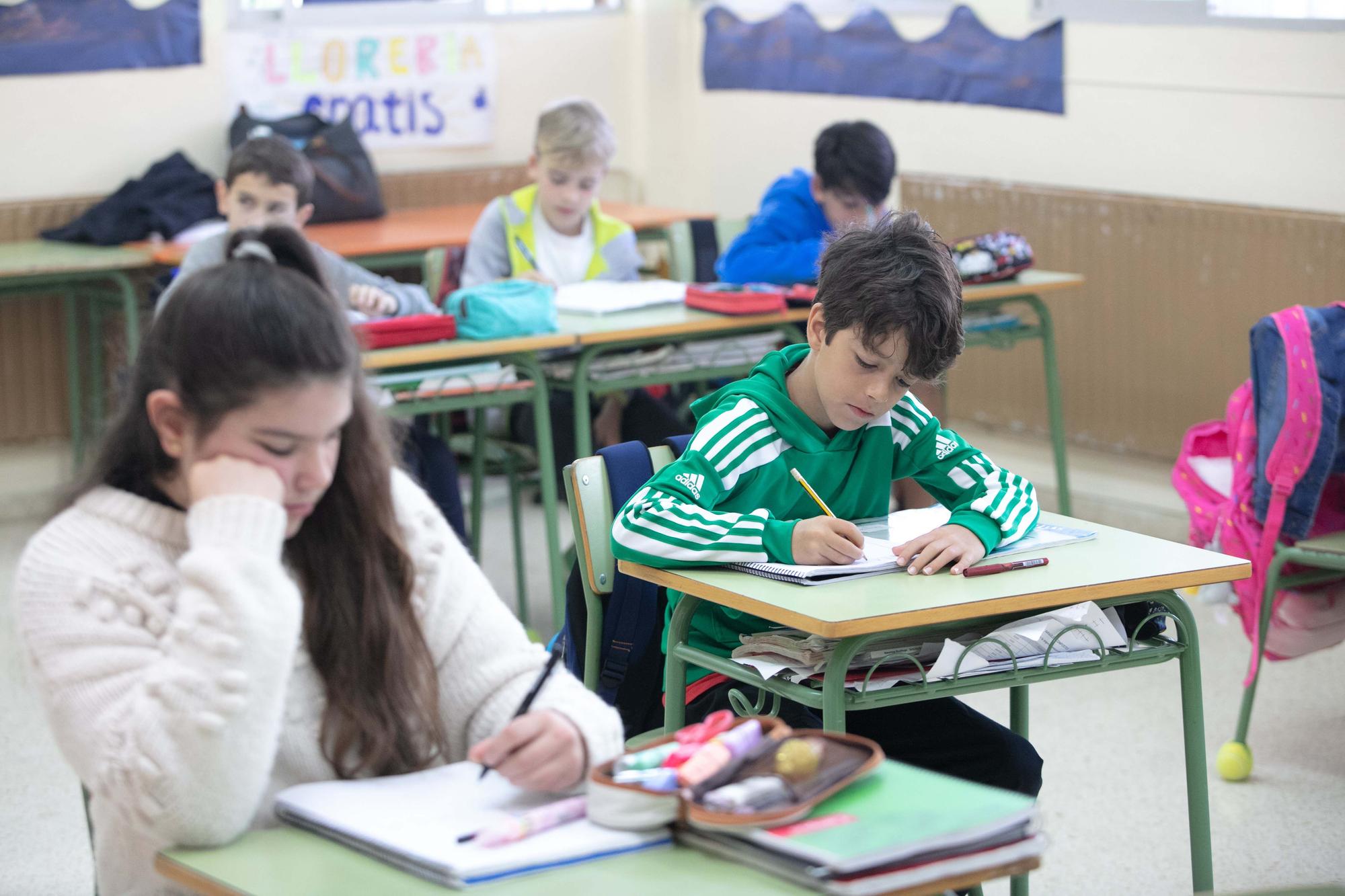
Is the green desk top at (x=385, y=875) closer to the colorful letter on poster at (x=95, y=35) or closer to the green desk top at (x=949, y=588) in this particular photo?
the green desk top at (x=949, y=588)

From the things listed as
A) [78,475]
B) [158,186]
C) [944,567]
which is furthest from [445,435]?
[78,475]

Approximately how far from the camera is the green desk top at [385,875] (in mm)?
1060

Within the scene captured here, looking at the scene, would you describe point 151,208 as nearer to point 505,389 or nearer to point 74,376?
point 74,376

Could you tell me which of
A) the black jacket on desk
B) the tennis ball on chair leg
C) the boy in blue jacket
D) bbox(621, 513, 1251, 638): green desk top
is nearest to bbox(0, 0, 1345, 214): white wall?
the black jacket on desk

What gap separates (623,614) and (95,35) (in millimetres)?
3723

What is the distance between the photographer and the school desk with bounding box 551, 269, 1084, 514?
139 inches

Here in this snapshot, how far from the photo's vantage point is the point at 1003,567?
1.87 metres

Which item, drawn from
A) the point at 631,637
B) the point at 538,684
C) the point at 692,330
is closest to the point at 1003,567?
the point at 631,637

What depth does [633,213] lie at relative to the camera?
18.1 feet

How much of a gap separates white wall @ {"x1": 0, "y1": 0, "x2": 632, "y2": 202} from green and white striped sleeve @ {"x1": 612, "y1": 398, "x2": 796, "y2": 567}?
12.0 ft

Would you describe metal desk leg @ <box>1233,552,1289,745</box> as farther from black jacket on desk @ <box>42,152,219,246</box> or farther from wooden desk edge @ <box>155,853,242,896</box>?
black jacket on desk @ <box>42,152,219,246</box>

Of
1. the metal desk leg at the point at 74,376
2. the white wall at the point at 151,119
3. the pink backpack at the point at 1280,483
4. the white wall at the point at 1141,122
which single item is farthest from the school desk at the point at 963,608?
the white wall at the point at 151,119

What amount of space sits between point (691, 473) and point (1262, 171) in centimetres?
285

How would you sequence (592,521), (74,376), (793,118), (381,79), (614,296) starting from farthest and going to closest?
1. (793,118)
2. (381,79)
3. (74,376)
4. (614,296)
5. (592,521)
